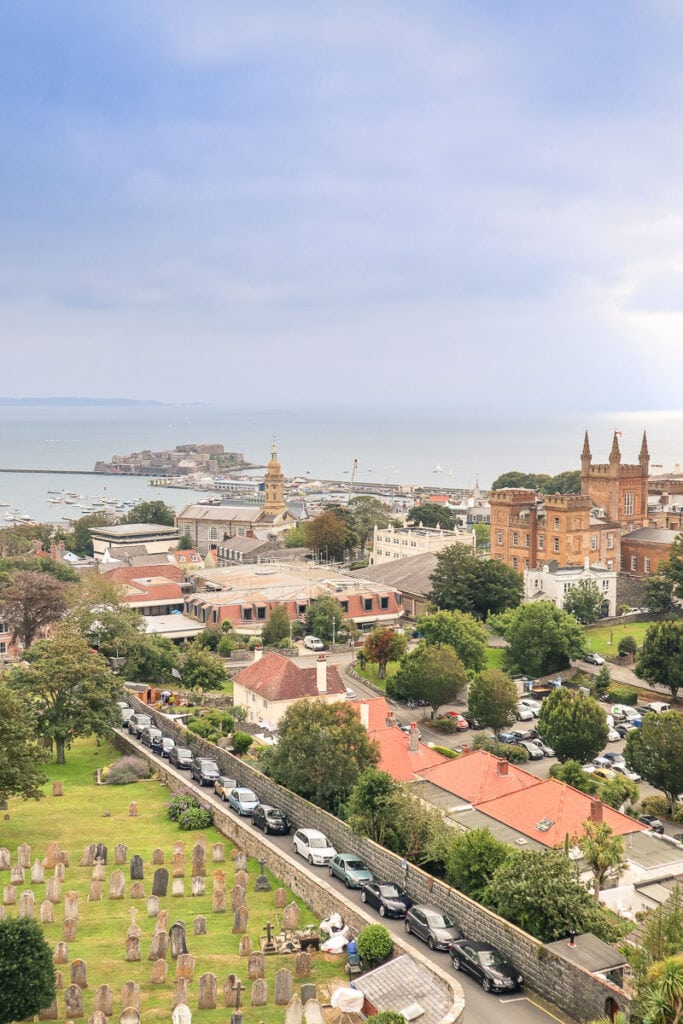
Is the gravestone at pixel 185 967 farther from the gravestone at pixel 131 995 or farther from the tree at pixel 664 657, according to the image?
the tree at pixel 664 657

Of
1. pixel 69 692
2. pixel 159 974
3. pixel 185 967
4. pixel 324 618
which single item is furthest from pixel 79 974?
pixel 324 618

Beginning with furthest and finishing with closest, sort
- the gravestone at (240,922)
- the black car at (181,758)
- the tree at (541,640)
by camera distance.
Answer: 1. the tree at (541,640)
2. the black car at (181,758)
3. the gravestone at (240,922)

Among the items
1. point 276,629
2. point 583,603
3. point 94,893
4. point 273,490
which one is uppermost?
point 273,490

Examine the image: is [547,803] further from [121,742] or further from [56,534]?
[56,534]

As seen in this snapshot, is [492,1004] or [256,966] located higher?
[256,966]

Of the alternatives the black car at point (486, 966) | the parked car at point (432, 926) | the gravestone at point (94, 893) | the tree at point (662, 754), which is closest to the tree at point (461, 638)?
the tree at point (662, 754)

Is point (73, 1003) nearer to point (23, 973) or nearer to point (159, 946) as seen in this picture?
point (23, 973)

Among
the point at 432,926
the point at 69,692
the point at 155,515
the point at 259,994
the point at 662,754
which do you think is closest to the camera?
the point at 259,994
